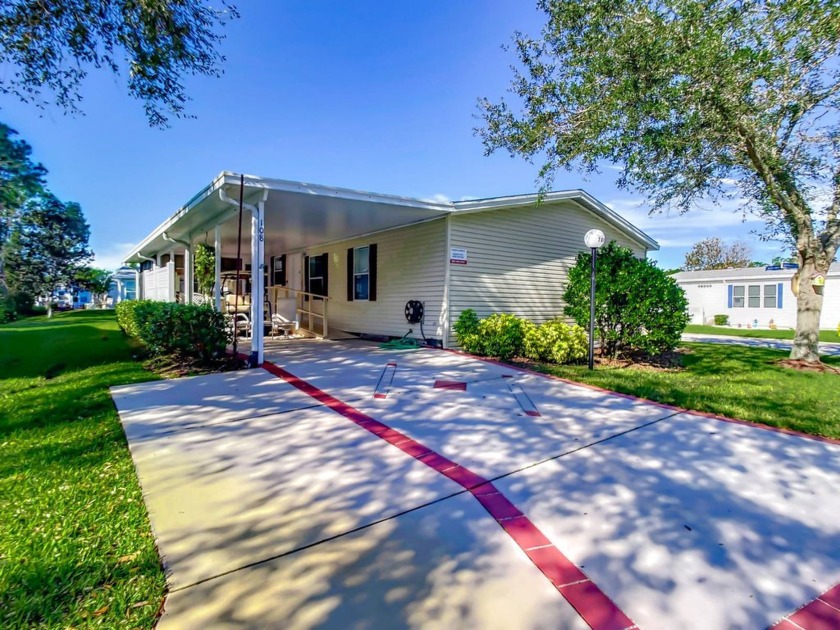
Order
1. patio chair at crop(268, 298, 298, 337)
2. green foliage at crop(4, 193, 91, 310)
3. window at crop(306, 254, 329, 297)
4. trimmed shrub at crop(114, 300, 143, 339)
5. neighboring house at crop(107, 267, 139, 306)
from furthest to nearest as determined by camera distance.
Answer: neighboring house at crop(107, 267, 139, 306)
green foliage at crop(4, 193, 91, 310)
window at crop(306, 254, 329, 297)
patio chair at crop(268, 298, 298, 337)
trimmed shrub at crop(114, 300, 143, 339)

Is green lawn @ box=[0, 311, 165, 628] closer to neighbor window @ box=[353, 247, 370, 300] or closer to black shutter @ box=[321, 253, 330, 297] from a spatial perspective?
neighbor window @ box=[353, 247, 370, 300]

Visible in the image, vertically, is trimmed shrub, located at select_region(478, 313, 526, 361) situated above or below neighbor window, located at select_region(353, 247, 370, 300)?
below

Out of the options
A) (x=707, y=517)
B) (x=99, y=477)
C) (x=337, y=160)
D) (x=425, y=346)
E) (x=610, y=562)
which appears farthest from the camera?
(x=337, y=160)

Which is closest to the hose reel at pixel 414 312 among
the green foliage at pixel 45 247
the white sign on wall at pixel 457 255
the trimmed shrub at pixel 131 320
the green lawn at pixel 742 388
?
the white sign on wall at pixel 457 255

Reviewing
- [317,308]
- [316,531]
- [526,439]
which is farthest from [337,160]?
[316,531]

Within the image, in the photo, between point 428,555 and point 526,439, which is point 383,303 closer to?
point 526,439

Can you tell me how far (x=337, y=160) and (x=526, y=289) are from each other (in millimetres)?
6821

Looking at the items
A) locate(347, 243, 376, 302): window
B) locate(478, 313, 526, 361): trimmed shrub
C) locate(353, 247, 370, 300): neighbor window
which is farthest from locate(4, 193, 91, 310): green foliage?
locate(478, 313, 526, 361): trimmed shrub

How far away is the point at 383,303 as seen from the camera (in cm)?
1032

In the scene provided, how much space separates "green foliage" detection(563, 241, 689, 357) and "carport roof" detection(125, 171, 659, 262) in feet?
6.65

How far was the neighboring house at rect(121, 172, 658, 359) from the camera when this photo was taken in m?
7.24

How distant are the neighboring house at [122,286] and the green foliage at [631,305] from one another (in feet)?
114

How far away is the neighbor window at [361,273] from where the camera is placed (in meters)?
11.0

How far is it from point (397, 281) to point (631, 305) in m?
4.92
